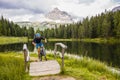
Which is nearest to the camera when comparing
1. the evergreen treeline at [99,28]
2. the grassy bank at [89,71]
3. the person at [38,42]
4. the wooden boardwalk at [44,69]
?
the grassy bank at [89,71]

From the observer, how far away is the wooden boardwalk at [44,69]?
38.2ft

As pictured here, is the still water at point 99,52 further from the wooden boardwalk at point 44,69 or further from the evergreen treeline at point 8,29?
the evergreen treeline at point 8,29

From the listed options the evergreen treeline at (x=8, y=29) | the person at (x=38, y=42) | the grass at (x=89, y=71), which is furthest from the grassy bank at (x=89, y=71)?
the evergreen treeline at (x=8, y=29)

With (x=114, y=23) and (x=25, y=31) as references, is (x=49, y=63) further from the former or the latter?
(x=25, y=31)

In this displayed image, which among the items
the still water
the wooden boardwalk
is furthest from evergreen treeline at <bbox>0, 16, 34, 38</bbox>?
the wooden boardwalk

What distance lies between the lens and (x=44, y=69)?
1238cm

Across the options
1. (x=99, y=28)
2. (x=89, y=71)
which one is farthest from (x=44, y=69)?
(x=99, y=28)

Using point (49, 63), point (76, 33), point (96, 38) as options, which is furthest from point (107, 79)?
point (76, 33)

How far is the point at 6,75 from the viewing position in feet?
31.1

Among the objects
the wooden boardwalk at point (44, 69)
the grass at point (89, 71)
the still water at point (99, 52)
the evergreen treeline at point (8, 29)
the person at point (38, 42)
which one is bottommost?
the still water at point (99, 52)

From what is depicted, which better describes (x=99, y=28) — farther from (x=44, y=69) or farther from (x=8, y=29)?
(x=44, y=69)

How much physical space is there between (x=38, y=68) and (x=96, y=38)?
114 metres

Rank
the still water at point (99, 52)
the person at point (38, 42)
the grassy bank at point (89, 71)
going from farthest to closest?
the still water at point (99, 52)
the person at point (38, 42)
the grassy bank at point (89, 71)

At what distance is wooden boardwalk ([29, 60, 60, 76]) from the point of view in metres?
11.6
